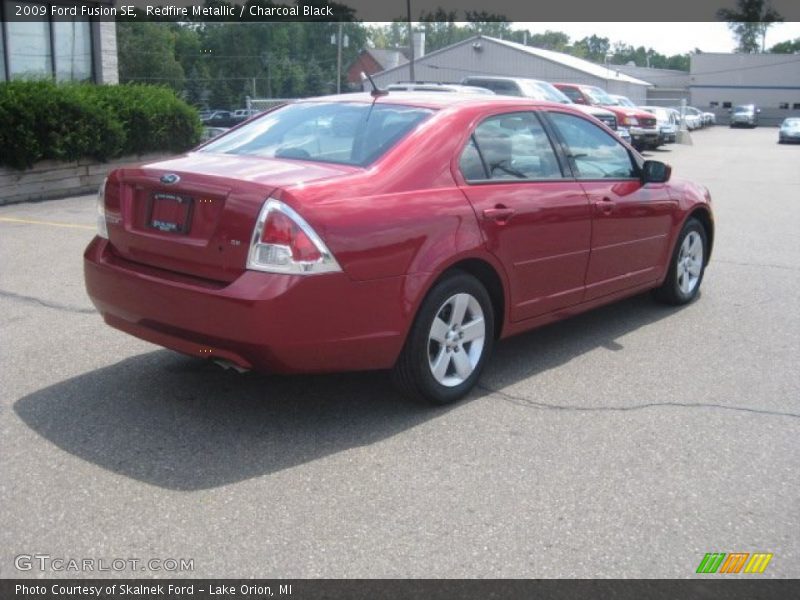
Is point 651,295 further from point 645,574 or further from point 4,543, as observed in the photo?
point 4,543

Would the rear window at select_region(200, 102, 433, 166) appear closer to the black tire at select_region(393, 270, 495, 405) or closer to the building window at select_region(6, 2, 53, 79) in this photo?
the black tire at select_region(393, 270, 495, 405)

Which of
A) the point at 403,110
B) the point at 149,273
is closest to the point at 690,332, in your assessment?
the point at 403,110

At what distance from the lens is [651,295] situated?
7398 millimetres

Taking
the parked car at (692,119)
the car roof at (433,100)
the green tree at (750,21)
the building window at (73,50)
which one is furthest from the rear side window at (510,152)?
the green tree at (750,21)

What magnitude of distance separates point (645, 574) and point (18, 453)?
2784 mm

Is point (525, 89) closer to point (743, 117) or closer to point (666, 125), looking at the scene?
point (666, 125)

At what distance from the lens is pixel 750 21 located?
11388 cm

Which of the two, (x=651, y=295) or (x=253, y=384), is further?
(x=651, y=295)

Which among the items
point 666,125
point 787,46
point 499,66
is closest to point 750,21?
point 787,46

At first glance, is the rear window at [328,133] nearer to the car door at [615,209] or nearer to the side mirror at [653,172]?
the car door at [615,209]

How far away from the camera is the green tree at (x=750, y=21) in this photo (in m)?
113

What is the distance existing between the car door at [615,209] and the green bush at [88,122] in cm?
969

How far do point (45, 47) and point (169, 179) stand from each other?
15204mm

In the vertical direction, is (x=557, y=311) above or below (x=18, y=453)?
above
